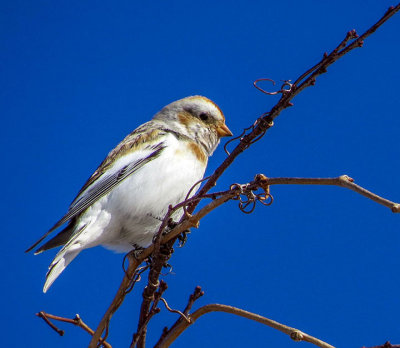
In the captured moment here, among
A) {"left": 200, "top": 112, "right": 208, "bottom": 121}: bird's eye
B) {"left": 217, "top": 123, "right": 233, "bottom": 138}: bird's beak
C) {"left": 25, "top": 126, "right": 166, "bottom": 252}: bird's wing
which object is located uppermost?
{"left": 200, "top": 112, "right": 208, "bottom": 121}: bird's eye

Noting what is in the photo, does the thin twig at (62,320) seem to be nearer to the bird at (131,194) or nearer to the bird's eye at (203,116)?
the bird at (131,194)

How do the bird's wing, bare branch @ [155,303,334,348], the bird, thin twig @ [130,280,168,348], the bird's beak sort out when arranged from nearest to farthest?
bare branch @ [155,303,334,348], thin twig @ [130,280,168,348], the bird, the bird's wing, the bird's beak

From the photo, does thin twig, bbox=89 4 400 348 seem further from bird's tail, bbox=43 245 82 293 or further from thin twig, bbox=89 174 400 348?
bird's tail, bbox=43 245 82 293

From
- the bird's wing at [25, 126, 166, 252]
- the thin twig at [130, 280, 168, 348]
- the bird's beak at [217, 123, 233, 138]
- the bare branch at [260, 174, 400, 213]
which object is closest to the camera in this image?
the bare branch at [260, 174, 400, 213]

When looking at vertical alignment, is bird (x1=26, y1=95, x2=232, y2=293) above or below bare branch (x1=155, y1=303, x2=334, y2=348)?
above

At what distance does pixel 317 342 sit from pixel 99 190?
2.79 meters

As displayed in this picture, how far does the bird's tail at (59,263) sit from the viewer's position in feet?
12.9

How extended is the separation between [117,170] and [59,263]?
105cm

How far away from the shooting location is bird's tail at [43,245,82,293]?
12.9 feet

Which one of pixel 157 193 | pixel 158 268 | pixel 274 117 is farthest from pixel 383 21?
pixel 157 193

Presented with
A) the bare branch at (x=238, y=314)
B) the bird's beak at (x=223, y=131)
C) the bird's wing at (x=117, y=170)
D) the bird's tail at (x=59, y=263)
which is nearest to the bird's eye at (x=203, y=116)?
the bird's beak at (x=223, y=131)

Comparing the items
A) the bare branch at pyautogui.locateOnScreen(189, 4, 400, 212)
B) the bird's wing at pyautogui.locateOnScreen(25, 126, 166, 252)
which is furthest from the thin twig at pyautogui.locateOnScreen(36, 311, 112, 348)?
the bird's wing at pyautogui.locateOnScreen(25, 126, 166, 252)

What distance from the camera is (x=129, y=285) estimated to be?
2842 mm

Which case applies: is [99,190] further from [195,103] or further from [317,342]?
[317,342]
